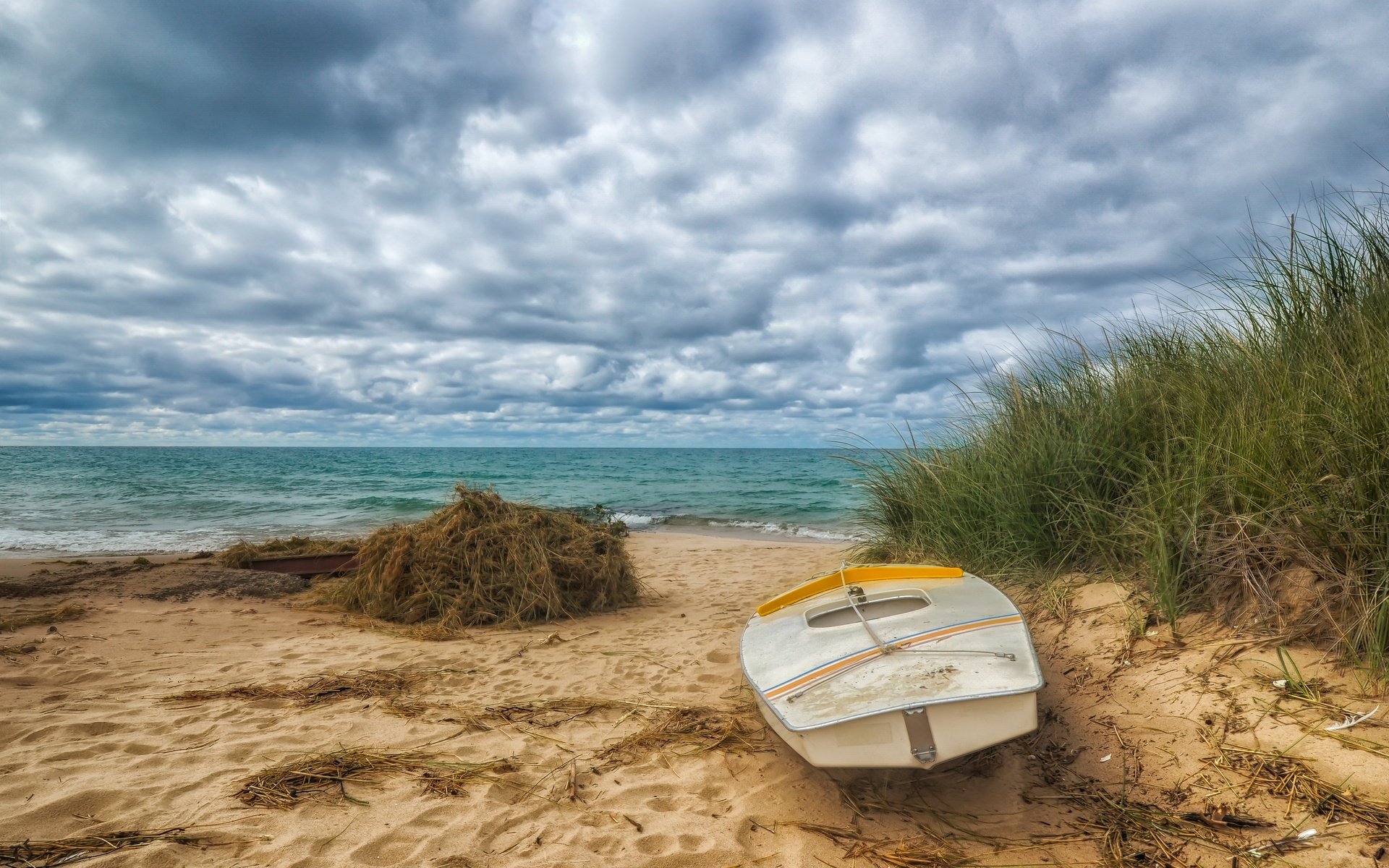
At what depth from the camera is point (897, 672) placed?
10.1 ft

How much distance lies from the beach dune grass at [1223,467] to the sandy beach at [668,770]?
0.31m

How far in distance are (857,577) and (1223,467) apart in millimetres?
2180

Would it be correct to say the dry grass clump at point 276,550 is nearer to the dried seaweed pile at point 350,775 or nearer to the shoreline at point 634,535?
the shoreline at point 634,535

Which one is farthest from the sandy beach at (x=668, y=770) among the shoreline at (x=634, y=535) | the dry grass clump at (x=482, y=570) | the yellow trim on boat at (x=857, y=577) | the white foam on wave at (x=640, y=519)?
the white foam on wave at (x=640, y=519)

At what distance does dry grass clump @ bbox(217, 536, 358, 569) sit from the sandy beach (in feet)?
12.6

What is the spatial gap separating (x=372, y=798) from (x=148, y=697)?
7.38 ft

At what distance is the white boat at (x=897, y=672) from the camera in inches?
106

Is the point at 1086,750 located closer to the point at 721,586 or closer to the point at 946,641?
the point at 946,641

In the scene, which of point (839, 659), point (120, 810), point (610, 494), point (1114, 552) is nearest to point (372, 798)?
point (120, 810)

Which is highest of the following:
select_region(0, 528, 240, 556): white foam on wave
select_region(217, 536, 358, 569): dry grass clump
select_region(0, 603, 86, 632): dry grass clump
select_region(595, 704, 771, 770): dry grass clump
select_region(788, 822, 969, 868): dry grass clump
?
select_region(217, 536, 358, 569): dry grass clump

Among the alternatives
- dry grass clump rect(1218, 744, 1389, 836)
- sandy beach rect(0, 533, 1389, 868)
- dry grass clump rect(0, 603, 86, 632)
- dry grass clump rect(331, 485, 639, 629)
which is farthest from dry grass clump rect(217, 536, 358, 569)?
dry grass clump rect(1218, 744, 1389, 836)

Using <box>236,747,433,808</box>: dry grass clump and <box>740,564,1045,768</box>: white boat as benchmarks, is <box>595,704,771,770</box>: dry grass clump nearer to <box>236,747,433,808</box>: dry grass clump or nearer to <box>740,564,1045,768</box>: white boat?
<box>740,564,1045,768</box>: white boat

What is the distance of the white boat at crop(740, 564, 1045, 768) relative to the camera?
8.83 ft

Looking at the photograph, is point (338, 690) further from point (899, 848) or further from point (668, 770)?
point (899, 848)
